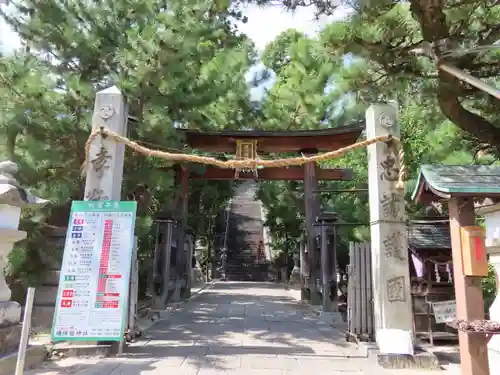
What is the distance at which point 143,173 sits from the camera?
7883 mm

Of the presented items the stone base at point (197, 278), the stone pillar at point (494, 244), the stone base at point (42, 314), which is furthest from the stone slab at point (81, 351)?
the stone base at point (197, 278)

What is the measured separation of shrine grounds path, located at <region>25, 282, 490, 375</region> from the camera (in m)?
5.34

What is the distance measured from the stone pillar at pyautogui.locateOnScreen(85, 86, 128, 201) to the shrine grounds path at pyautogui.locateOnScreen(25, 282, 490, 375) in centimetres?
253

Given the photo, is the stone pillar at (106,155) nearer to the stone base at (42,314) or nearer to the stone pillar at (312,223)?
the stone base at (42,314)

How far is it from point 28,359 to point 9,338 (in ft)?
1.82

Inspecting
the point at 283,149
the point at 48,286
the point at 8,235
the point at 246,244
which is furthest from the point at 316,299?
the point at 246,244

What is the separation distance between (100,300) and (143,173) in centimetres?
310

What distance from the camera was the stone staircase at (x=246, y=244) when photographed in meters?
24.9

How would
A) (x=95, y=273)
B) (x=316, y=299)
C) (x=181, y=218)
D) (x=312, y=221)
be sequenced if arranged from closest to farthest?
(x=95, y=273) < (x=316, y=299) < (x=312, y=221) < (x=181, y=218)

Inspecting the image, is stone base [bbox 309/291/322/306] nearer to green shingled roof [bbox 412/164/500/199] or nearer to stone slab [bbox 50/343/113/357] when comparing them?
stone slab [bbox 50/343/113/357]

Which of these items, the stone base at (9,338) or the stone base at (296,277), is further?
the stone base at (296,277)

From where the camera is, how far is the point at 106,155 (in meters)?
6.51

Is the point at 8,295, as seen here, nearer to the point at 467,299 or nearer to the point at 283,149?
the point at 467,299

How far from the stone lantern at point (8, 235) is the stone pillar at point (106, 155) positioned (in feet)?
3.99
